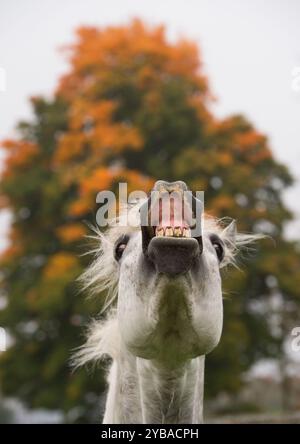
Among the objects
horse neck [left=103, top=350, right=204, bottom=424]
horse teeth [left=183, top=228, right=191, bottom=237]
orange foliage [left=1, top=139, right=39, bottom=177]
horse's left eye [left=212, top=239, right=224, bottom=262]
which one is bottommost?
horse neck [left=103, top=350, right=204, bottom=424]

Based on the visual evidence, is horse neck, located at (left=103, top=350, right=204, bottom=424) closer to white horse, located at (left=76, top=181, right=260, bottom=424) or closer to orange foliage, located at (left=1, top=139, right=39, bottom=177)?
white horse, located at (left=76, top=181, right=260, bottom=424)

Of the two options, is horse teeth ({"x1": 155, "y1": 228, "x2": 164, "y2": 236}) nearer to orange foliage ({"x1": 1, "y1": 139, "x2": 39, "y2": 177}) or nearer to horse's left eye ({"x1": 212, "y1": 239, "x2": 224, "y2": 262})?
horse's left eye ({"x1": 212, "y1": 239, "x2": 224, "y2": 262})

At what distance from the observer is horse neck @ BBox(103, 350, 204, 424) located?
2893 mm

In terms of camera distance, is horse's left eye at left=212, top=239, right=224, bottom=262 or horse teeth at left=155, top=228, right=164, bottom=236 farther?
horse's left eye at left=212, top=239, right=224, bottom=262

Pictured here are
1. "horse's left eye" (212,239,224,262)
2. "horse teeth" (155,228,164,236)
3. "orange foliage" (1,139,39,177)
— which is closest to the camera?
"horse teeth" (155,228,164,236)

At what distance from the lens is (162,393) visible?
2.91 metres

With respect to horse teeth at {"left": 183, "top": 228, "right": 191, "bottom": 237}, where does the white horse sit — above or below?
below


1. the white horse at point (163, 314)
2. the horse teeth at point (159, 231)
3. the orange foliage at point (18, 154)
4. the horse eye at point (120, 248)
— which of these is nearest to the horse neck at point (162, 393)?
the white horse at point (163, 314)

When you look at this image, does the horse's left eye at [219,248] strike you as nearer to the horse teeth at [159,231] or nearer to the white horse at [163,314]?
the white horse at [163,314]

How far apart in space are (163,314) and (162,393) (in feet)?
1.92

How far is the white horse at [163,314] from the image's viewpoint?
2.39 metres

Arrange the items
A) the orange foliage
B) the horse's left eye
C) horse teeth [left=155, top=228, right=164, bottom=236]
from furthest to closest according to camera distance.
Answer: the orange foliage < the horse's left eye < horse teeth [left=155, top=228, right=164, bottom=236]

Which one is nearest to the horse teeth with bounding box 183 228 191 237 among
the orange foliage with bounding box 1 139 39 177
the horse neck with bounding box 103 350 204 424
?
the horse neck with bounding box 103 350 204 424

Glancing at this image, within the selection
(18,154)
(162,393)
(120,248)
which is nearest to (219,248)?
(120,248)
